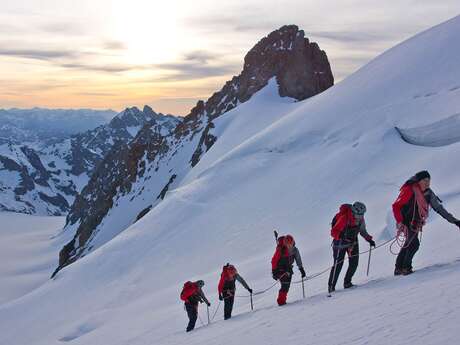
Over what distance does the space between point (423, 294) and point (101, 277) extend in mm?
28888

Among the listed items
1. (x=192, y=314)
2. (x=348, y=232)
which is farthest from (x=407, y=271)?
(x=192, y=314)

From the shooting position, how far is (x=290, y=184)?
101 ft

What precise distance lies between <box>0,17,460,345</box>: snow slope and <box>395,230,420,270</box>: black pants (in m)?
0.37

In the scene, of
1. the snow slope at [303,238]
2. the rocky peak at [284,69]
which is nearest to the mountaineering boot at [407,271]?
the snow slope at [303,238]

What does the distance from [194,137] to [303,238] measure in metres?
74.4

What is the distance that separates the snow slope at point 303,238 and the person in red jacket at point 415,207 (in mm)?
813

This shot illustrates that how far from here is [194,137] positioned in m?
96.8

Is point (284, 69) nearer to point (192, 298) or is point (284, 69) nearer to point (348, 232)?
point (192, 298)

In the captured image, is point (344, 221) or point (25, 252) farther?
point (25, 252)

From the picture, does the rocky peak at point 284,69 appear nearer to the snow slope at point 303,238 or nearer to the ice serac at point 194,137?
the ice serac at point 194,137

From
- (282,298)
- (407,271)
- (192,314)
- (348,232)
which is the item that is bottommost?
(192,314)

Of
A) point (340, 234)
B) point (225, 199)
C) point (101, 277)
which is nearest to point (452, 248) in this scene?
point (340, 234)

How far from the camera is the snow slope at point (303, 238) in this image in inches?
352

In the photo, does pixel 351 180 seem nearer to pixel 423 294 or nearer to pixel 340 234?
pixel 340 234
